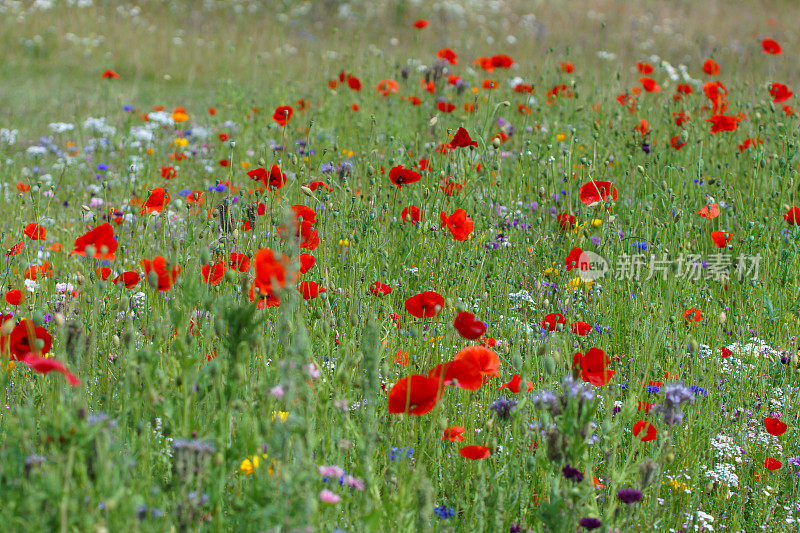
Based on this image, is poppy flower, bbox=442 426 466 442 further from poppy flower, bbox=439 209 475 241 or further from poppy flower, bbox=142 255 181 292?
poppy flower, bbox=439 209 475 241

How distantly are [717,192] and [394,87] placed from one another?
6.40 ft

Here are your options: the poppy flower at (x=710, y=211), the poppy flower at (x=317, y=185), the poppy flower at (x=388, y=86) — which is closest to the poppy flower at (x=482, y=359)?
the poppy flower at (x=317, y=185)

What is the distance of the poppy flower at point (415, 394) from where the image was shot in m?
1.59

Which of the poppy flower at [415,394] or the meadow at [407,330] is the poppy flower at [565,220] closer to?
the meadow at [407,330]

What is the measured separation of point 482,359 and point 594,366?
12.1 inches

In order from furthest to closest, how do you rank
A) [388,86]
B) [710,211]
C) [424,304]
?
[388,86], [710,211], [424,304]

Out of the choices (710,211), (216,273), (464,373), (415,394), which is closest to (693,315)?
(710,211)

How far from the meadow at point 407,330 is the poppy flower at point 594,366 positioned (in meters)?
0.01

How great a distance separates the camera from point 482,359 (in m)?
1.70

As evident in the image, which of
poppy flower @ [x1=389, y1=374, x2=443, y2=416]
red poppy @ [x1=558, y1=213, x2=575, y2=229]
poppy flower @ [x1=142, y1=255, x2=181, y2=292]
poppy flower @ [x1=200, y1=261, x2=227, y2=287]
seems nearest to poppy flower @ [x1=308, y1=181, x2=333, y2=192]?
poppy flower @ [x1=200, y1=261, x2=227, y2=287]

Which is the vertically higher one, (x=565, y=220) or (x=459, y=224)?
(x=459, y=224)

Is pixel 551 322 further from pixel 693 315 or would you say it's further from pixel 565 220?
pixel 565 220

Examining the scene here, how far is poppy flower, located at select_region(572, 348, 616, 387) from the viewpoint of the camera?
→ 1.76 m

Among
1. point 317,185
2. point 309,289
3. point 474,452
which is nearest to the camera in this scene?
point 474,452
